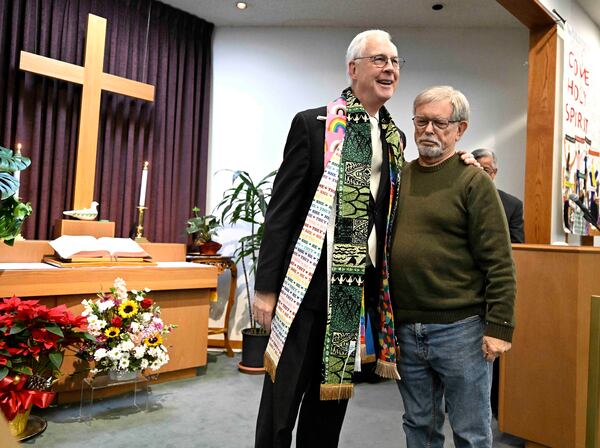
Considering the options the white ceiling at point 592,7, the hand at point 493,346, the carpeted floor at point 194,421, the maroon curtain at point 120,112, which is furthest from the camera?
the white ceiling at point 592,7

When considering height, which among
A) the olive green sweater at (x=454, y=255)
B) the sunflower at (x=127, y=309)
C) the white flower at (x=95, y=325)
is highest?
the olive green sweater at (x=454, y=255)

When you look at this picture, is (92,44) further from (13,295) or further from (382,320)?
(382,320)

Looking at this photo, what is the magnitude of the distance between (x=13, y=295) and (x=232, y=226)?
1.95 metres

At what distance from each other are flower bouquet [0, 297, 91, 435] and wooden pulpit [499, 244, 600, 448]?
208 centimetres

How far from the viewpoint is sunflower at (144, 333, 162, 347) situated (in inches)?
99.8

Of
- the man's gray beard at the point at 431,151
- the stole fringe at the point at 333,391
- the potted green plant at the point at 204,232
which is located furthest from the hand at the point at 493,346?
the potted green plant at the point at 204,232

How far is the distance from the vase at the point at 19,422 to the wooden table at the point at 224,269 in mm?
1547

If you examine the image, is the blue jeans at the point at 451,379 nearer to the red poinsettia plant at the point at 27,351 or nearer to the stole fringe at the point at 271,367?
the stole fringe at the point at 271,367

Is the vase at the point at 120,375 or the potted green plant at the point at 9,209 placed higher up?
the potted green plant at the point at 9,209

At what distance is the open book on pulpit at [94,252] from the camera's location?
8.70 ft

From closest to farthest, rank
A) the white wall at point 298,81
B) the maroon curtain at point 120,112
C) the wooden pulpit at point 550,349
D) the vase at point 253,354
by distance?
1. the wooden pulpit at point 550,349
2. the maroon curtain at point 120,112
3. the vase at point 253,354
4. the white wall at point 298,81

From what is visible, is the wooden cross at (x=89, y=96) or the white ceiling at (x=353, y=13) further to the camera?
the white ceiling at (x=353, y=13)

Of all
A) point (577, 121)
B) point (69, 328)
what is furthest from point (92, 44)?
point (577, 121)

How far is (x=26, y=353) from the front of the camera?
2.11m
